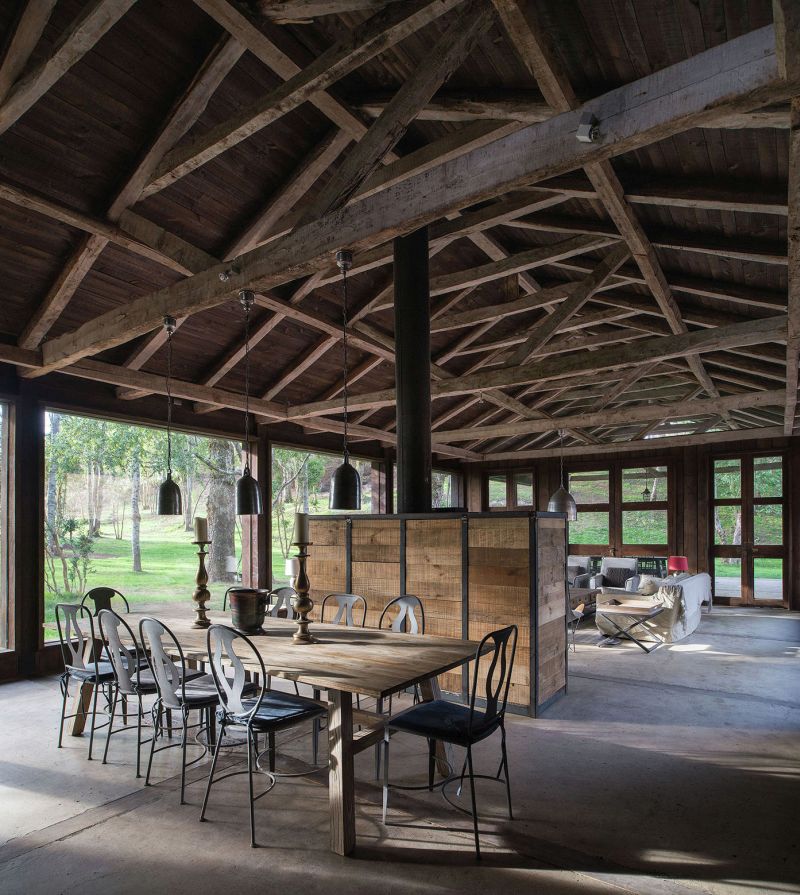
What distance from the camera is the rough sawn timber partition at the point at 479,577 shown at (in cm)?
455

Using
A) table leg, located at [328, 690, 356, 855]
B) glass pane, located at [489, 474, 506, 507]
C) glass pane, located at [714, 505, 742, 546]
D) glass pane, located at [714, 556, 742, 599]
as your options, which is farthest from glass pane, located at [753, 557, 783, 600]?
table leg, located at [328, 690, 356, 855]

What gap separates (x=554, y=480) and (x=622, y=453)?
60.4 inches

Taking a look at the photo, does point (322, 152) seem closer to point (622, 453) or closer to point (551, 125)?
point (551, 125)

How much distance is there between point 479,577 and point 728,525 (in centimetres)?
821

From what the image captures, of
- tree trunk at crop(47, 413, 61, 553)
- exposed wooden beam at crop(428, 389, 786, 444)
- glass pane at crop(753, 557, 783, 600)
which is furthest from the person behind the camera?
glass pane at crop(753, 557, 783, 600)

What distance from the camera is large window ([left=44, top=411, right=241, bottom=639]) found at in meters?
9.47

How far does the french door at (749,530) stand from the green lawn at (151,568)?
9.67 meters

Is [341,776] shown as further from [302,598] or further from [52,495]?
[52,495]

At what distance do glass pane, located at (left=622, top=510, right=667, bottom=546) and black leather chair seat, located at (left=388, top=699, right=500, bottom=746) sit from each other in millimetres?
9712

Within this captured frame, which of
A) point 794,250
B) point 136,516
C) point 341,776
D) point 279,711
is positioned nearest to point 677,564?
point 794,250

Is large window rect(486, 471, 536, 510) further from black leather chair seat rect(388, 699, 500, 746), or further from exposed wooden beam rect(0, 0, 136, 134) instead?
exposed wooden beam rect(0, 0, 136, 134)

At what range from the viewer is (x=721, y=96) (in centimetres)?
207

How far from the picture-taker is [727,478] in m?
11.1

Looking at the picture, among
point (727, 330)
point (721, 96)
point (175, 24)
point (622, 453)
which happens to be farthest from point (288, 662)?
point (622, 453)
